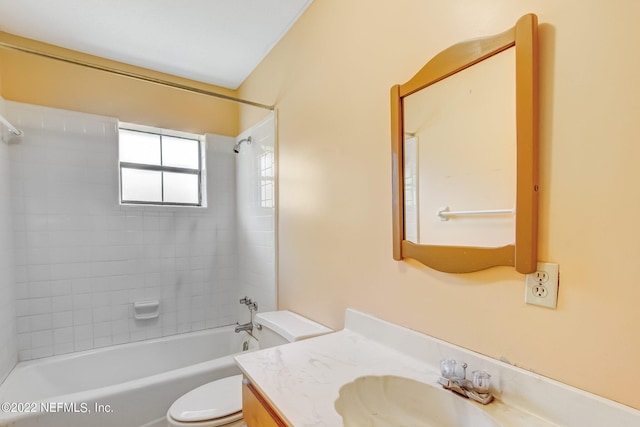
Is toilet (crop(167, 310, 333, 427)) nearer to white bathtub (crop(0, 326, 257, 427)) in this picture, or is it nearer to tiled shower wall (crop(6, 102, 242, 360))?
white bathtub (crop(0, 326, 257, 427))

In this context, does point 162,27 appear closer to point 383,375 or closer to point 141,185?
point 141,185

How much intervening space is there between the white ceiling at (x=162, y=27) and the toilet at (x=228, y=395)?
1.82 metres

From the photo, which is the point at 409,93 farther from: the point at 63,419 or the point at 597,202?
the point at 63,419

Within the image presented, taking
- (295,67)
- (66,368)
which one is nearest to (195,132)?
(295,67)

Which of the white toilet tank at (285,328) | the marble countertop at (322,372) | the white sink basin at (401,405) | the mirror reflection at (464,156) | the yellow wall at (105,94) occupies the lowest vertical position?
the white toilet tank at (285,328)

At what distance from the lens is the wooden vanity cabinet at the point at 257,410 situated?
833 mm

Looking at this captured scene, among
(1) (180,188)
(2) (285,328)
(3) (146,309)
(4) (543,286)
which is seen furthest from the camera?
(1) (180,188)

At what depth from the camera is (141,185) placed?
254cm

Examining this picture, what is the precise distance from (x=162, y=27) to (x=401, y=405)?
2409 millimetres

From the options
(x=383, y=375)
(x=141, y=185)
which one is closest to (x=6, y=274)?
(x=141, y=185)

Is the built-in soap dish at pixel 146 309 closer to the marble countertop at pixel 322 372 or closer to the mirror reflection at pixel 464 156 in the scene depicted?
the marble countertop at pixel 322 372

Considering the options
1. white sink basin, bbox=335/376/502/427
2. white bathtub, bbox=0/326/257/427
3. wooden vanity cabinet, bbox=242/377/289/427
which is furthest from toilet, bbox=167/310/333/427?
white sink basin, bbox=335/376/502/427

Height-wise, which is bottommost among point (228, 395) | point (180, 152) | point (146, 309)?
point (228, 395)

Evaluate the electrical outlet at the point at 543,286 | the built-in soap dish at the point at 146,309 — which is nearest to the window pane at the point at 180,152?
the built-in soap dish at the point at 146,309
